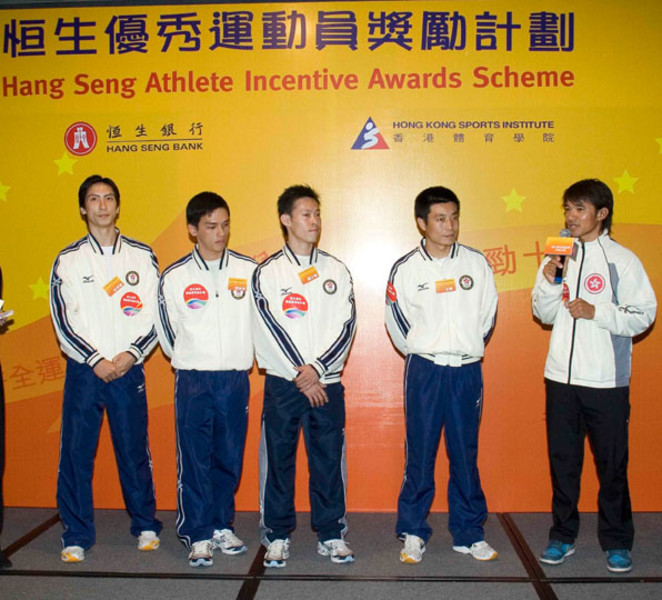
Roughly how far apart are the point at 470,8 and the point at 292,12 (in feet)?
3.27

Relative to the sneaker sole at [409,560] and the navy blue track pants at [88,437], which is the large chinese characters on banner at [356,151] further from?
the sneaker sole at [409,560]

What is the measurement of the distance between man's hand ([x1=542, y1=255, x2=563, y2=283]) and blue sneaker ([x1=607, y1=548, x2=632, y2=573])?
4.11 feet

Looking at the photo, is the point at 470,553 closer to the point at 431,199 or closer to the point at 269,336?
the point at 269,336

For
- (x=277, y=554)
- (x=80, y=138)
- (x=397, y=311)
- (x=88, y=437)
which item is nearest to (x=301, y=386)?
(x=397, y=311)

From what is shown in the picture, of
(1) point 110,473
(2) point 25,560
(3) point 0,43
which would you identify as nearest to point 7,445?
(1) point 110,473

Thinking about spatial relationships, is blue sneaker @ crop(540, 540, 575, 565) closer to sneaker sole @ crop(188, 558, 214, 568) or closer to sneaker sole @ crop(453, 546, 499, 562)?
sneaker sole @ crop(453, 546, 499, 562)

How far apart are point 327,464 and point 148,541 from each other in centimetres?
98

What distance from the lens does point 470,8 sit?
156 inches

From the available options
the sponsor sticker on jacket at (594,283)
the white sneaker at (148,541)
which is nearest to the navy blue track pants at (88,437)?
the white sneaker at (148,541)

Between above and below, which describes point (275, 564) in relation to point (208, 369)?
below

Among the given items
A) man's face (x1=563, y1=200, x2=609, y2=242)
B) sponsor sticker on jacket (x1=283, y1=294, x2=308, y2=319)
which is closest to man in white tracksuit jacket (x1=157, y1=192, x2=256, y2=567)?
sponsor sticker on jacket (x1=283, y1=294, x2=308, y2=319)

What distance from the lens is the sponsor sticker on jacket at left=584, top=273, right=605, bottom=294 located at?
3.25 m

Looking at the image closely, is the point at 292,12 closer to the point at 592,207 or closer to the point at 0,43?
the point at 0,43

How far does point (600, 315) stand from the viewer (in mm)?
3137
